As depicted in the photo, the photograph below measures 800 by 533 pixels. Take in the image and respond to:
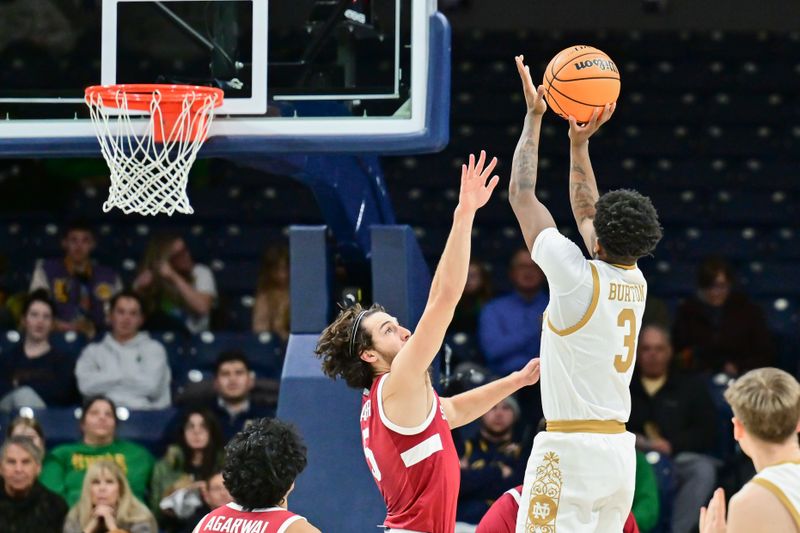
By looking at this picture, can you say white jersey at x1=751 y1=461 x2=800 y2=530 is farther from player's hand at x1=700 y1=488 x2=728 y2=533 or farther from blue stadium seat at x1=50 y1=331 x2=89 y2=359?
blue stadium seat at x1=50 y1=331 x2=89 y2=359

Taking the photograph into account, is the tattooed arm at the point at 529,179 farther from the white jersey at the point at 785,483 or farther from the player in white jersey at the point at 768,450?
the white jersey at the point at 785,483

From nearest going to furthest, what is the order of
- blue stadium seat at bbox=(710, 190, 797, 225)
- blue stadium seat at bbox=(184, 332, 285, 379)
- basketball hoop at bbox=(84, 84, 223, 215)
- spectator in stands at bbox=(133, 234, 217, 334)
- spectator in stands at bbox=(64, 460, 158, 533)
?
1. basketball hoop at bbox=(84, 84, 223, 215)
2. spectator in stands at bbox=(64, 460, 158, 533)
3. blue stadium seat at bbox=(184, 332, 285, 379)
4. spectator in stands at bbox=(133, 234, 217, 334)
5. blue stadium seat at bbox=(710, 190, 797, 225)

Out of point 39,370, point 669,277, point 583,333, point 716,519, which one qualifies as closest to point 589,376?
point 583,333

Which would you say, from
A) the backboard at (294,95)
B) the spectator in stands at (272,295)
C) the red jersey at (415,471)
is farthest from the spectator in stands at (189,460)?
the red jersey at (415,471)

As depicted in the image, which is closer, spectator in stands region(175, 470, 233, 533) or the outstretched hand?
the outstretched hand

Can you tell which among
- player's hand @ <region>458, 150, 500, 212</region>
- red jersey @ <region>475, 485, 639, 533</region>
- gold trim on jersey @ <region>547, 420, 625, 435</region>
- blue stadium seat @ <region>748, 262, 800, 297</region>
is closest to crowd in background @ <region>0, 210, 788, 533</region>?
blue stadium seat @ <region>748, 262, 800, 297</region>

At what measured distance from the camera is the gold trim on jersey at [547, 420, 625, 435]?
4.29 metres

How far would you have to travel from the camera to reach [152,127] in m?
5.73

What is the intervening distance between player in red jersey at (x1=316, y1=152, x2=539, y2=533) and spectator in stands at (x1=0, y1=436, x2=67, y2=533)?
3471mm

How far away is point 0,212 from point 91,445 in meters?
3.34

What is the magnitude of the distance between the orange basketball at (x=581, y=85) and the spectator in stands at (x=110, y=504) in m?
3.80

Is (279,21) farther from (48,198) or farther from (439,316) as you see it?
(439,316)

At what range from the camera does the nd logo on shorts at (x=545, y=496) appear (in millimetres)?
4266

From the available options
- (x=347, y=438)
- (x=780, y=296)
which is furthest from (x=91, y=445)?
(x=780, y=296)
